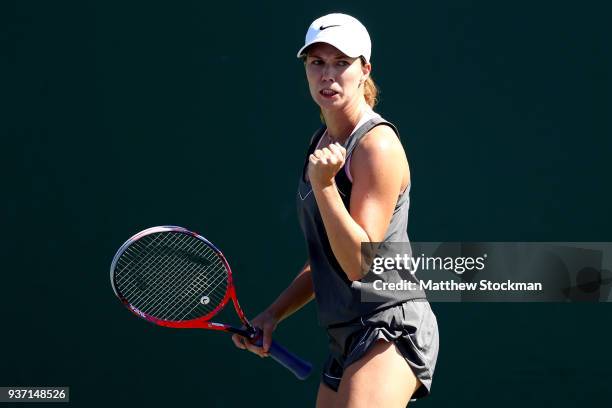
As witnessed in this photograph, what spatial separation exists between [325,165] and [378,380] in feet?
1.80

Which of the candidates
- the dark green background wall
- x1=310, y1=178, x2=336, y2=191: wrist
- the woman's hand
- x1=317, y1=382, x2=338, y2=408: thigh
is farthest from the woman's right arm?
the dark green background wall

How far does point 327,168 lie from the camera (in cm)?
263

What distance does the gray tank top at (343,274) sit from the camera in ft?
9.41

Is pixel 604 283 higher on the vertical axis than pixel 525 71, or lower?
lower

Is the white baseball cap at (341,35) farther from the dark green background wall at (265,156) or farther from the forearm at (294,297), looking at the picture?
the dark green background wall at (265,156)

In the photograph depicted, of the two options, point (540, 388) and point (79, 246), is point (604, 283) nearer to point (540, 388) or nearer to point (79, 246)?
point (540, 388)

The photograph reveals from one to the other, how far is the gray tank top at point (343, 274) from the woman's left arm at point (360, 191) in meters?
0.06

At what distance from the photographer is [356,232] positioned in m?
2.66

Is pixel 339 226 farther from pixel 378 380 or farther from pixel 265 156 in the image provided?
pixel 265 156

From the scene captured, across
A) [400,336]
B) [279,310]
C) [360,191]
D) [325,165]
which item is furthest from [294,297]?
[325,165]

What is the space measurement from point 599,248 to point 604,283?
0.13m

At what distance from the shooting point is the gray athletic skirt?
2869 millimetres

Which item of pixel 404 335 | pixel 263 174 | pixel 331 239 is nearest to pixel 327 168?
pixel 331 239

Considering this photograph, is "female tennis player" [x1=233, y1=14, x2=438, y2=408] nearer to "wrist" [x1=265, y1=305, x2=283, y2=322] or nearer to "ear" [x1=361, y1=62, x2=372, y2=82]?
"ear" [x1=361, y1=62, x2=372, y2=82]
